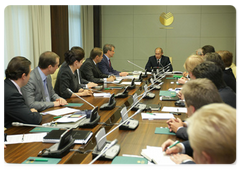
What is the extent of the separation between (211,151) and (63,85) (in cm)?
285

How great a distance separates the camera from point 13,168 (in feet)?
5.21

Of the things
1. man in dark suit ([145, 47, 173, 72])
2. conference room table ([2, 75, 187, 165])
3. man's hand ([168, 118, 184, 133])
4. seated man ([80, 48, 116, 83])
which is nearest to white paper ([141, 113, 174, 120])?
conference room table ([2, 75, 187, 165])

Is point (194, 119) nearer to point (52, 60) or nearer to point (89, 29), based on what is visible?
point (52, 60)

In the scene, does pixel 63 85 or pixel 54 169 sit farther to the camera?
pixel 63 85

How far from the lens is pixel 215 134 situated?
0.92 m

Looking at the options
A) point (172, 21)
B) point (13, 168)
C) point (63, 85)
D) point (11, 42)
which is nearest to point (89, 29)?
point (172, 21)

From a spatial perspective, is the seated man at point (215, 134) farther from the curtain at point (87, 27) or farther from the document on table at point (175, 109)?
the curtain at point (87, 27)

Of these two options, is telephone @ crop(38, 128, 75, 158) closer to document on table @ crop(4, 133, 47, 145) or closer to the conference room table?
the conference room table

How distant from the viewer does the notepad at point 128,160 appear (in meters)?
1.56

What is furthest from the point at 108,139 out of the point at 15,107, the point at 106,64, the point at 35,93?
the point at 106,64

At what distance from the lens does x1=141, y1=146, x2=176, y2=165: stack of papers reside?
1.58 metres

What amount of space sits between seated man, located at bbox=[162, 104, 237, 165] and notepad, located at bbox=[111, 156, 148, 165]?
0.63 meters

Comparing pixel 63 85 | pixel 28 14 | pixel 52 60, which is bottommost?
pixel 63 85

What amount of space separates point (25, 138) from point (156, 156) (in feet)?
3.05
